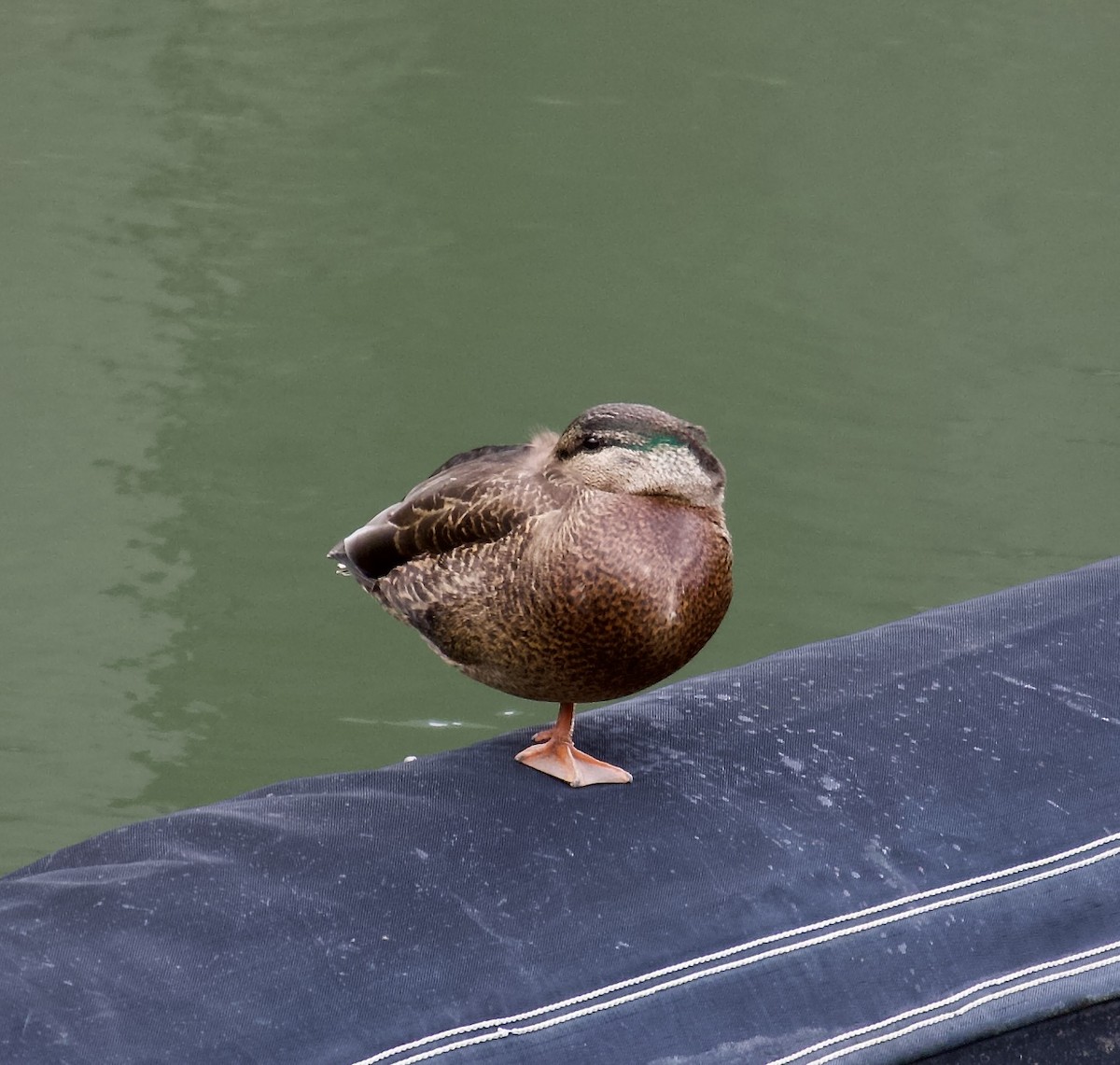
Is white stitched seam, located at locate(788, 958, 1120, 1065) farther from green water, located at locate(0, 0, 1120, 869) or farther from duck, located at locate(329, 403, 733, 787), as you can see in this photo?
green water, located at locate(0, 0, 1120, 869)

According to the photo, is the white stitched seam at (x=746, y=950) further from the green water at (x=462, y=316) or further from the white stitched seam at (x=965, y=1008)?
the green water at (x=462, y=316)

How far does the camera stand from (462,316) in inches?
169

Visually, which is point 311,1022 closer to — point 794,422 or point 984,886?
point 984,886

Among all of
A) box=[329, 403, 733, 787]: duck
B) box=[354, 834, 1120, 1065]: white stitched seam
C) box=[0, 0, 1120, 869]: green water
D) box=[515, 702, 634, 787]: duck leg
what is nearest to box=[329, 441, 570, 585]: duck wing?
box=[329, 403, 733, 787]: duck

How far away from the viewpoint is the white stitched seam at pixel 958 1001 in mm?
1216

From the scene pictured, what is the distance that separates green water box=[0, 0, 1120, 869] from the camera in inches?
127

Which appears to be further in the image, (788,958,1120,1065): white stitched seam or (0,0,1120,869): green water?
(0,0,1120,869): green water

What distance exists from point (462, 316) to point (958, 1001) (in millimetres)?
A: 3208

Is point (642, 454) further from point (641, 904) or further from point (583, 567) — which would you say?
point (641, 904)

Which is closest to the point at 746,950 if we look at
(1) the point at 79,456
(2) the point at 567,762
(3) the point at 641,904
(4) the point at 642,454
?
(3) the point at 641,904

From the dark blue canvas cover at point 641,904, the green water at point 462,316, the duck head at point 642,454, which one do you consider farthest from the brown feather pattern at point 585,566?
the green water at point 462,316

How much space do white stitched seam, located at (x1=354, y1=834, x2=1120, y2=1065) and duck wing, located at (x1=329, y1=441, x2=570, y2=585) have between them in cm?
39

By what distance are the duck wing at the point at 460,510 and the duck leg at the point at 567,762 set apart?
0.18 meters

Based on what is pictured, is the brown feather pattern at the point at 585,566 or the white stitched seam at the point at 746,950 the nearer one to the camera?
the white stitched seam at the point at 746,950
